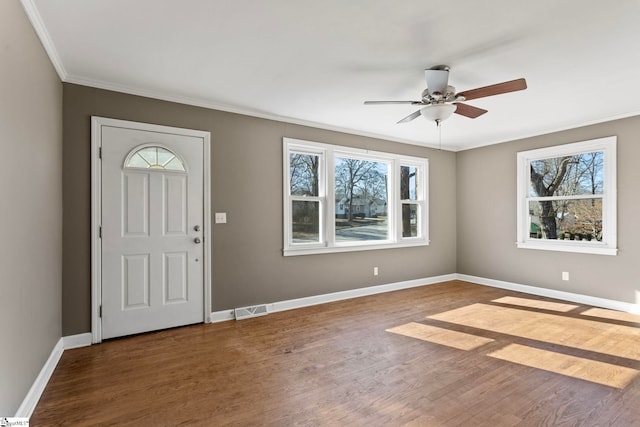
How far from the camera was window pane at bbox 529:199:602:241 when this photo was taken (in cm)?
449

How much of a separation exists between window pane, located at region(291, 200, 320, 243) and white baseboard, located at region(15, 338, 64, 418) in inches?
104

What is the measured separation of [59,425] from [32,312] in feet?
2.39

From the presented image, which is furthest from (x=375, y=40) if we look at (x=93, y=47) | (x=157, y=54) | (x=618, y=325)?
(x=618, y=325)

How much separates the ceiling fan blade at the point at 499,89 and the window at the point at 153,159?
2955 millimetres

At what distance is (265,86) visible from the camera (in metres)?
3.29

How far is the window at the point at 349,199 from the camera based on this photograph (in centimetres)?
450

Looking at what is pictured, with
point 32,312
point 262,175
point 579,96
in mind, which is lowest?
point 32,312

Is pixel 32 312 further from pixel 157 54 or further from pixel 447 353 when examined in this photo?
pixel 447 353

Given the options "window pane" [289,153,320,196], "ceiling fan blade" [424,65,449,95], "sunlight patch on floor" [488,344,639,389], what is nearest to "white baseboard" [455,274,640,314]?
"sunlight patch on floor" [488,344,639,389]

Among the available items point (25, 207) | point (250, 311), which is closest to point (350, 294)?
point (250, 311)

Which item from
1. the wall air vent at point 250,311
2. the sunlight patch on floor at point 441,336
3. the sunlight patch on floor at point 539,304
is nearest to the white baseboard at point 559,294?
the sunlight patch on floor at point 539,304

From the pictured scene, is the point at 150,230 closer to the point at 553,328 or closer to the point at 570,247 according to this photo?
the point at 553,328

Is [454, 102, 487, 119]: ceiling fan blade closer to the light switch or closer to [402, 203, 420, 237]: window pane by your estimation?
[402, 203, 420, 237]: window pane

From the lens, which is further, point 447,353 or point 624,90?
point 624,90
